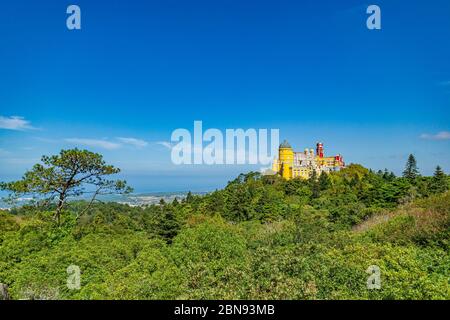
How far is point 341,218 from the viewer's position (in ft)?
60.4

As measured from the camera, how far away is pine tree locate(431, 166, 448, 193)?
21.8 meters

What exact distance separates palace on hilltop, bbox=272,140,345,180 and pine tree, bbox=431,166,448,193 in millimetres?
11150

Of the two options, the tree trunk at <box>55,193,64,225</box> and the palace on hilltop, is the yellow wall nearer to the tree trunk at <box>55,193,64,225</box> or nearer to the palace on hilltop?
the palace on hilltop

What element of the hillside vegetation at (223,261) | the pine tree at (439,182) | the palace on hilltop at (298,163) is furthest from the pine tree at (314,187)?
the hillside vegetation at (223,261)

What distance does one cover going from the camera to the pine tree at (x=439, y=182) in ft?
71.6

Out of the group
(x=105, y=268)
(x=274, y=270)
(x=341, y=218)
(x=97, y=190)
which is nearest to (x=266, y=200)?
(x=341, y=218)

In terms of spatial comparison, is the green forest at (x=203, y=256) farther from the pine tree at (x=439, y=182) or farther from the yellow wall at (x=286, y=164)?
the yellow wall at (x=286, y=164)

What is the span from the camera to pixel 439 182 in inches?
894

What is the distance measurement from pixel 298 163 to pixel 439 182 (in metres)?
15.5

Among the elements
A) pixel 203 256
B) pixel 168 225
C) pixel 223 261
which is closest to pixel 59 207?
pixel 168 225

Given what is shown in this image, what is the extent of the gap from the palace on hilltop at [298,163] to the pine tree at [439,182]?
36.6 feet

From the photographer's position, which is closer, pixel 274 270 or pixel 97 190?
pixel 274 270
